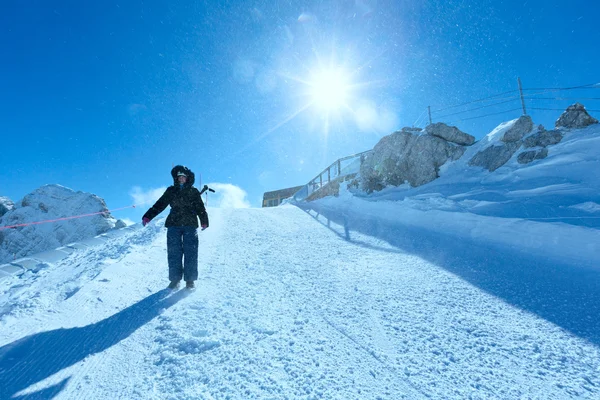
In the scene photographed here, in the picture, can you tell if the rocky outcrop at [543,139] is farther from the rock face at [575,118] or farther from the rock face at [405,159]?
the rock face at [405,159]

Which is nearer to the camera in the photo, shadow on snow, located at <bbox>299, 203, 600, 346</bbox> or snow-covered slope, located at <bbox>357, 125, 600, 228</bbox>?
shadow on snow, located at <bbox>299, 203, 600, 346</bbox>

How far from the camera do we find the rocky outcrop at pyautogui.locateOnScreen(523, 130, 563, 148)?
10.8 meters

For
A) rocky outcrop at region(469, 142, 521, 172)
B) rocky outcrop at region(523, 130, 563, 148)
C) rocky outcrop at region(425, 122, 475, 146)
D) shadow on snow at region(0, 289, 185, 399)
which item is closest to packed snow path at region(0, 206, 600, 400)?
shadow on snow at region(0, 289, 185, 399)

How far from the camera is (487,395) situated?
5.57 feet

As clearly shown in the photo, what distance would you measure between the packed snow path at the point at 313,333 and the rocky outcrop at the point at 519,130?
10.4m

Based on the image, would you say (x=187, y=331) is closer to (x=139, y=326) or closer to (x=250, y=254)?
(x=139, y=326)

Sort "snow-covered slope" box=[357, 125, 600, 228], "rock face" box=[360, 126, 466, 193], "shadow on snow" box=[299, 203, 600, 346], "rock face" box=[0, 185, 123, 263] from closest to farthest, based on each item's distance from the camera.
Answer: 1. "shadow on snow" box=[299, 203, 600, 346]
2. "snow-covered slope" box=[357, 125, 600, 228]
3. "rock face" box=[360, 126, 466, 193]
4. "rock face" box=[0, 185, 123, 263]

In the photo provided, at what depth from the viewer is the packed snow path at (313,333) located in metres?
1.77

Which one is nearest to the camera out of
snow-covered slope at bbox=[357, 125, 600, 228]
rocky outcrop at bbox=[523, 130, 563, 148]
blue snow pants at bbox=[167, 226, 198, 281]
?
blue snow pants at bbox=[167, 226, 198, 281]

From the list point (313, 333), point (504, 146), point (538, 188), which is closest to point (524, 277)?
point (313, 333)

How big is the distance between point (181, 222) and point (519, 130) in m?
14.3

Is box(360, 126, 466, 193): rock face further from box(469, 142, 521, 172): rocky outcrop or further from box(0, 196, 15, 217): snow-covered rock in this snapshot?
box(0, 196, 15, 217): snow-covered rock

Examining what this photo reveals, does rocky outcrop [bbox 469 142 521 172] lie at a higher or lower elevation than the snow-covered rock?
lower

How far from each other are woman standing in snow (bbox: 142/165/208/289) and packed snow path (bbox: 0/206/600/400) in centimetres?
27
